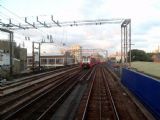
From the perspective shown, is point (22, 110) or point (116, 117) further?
point (22, 110)

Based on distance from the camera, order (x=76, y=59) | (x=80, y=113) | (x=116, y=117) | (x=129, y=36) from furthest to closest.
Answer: (x=76, y=59)
(x=129, y=36)
(x=80, y=113)
(x=116, y=117)

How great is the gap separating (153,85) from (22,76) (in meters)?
27.5

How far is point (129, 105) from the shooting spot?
61.0 feet

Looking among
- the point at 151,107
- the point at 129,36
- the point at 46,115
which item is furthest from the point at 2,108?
the point at 129,36

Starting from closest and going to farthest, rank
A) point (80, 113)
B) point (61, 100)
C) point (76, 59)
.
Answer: point (80, 113) → point (61, 100) → point (76, 59)

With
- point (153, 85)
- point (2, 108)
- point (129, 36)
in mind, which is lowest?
point (2, 108)

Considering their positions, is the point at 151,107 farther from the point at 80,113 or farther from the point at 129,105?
the point at 80,113

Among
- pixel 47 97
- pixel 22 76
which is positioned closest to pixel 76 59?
pixel 22 76

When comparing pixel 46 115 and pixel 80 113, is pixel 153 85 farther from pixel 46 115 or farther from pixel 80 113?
pixel 46 115

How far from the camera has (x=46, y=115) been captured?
49.9 ft

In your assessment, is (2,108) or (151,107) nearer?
(151,107)

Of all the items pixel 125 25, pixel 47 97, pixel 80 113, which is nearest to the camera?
pixel 80 113

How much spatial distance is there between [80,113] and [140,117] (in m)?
3.07

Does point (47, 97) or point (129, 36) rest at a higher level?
point (129, 36)
